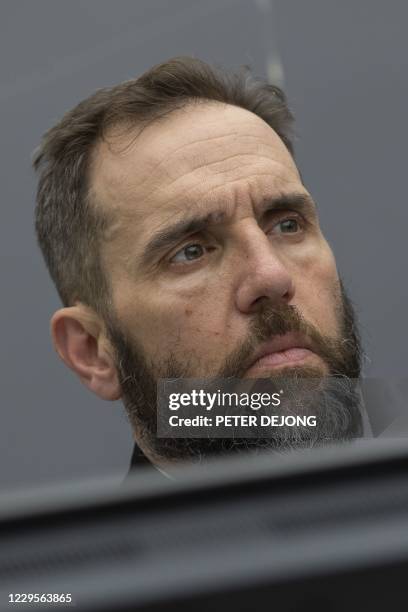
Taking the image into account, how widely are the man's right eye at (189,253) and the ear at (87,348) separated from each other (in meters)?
0.31

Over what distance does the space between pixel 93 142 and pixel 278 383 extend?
3.21 ft

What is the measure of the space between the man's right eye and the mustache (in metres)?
0.26

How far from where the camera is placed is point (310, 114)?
176 centimetres

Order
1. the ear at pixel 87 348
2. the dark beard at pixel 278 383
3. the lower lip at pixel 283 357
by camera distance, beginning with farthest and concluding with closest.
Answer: the ear at pixel 87 348, the lower lip at pixel 283 357, the dark beard at pixel 278 383

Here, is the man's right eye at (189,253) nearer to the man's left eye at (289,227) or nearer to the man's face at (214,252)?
the man's face at (214,252)

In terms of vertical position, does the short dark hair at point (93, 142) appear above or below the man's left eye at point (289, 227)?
above

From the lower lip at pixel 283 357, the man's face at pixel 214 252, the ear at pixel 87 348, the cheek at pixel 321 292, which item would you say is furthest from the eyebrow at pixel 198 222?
the lower lip at pixel 283 357

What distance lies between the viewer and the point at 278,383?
1.64m

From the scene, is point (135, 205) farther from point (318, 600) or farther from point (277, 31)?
point (318, 600)

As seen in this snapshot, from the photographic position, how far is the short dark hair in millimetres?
2020

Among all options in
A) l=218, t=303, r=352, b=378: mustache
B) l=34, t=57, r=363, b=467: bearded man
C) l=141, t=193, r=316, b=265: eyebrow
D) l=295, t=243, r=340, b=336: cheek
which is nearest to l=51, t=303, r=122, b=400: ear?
l=34, t=57, r=363, b=467: bearded man

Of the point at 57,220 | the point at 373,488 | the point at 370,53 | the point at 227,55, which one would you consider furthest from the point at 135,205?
the point at 373,488

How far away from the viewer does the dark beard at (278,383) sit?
1.33 m

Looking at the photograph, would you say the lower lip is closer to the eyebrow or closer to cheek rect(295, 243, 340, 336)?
cheek rect(295, 243, 340, 336)
